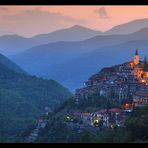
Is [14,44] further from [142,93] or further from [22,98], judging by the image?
[142,93]

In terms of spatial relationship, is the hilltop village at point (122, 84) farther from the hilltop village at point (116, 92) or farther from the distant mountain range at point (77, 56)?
the distant mountain range at point (77, 56)

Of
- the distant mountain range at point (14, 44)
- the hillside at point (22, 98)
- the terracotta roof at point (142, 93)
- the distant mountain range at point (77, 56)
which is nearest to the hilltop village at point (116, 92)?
the terracotta roof at point (142, 93)

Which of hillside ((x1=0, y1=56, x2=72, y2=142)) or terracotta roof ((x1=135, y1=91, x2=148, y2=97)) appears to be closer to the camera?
terracotta roof ((x1=135, y1=91, x2=148, y2=97))

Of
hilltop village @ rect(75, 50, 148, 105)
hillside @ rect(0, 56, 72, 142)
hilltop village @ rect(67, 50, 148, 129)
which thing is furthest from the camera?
hillside @ rect(0, 56, 72, 142)

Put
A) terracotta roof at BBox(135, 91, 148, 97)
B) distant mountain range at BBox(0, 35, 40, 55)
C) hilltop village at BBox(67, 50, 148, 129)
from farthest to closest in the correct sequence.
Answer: distant mountain range at BBox(0, 35, 40, 55) → terracotta roof at BBox(135, 91, 148, 97) → hilltop village at BBox(67, 50, 148, 129)

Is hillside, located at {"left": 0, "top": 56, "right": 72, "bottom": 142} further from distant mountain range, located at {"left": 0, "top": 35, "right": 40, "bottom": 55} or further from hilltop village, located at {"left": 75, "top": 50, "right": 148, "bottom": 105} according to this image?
distant mountain range, located at {"left": 0, "top": 35, "right": 40, "bottom": 55}

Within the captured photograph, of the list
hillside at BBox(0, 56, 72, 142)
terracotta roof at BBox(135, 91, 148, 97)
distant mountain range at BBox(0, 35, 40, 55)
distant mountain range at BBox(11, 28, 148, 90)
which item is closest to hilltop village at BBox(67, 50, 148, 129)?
terracotta roof at BBox(135, 91, 148, 97)

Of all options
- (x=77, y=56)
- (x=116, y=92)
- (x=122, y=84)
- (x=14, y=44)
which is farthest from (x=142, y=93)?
(x=14, y=44)
